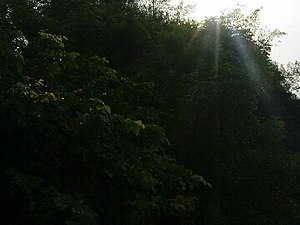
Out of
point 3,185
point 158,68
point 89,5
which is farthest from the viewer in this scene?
point 89,5

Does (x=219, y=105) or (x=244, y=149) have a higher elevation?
(x=219, y=105)

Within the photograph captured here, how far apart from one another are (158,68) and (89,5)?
2.21 metres

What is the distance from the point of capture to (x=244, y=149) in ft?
27.9

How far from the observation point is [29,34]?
26.7ft

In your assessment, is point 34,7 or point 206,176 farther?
point 34,7

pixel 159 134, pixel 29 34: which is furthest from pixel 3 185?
pixel 29 34

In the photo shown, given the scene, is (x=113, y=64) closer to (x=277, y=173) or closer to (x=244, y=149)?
(x=244, y=149)

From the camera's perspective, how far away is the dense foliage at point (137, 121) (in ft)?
14.0

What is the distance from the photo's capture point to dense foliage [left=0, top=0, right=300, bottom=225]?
14.0 ft

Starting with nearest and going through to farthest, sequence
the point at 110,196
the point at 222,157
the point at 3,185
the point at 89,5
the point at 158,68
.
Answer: the point at 3,185 < the point at 110,196 < the point at 222,157 < the point at 158,68 < the point at 89,5

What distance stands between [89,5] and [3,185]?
673 cm

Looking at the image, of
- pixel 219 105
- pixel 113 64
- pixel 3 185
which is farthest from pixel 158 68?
pixel 3 185

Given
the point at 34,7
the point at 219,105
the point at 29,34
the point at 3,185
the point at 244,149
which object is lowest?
the point at 3,185

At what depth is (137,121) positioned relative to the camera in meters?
4.25
